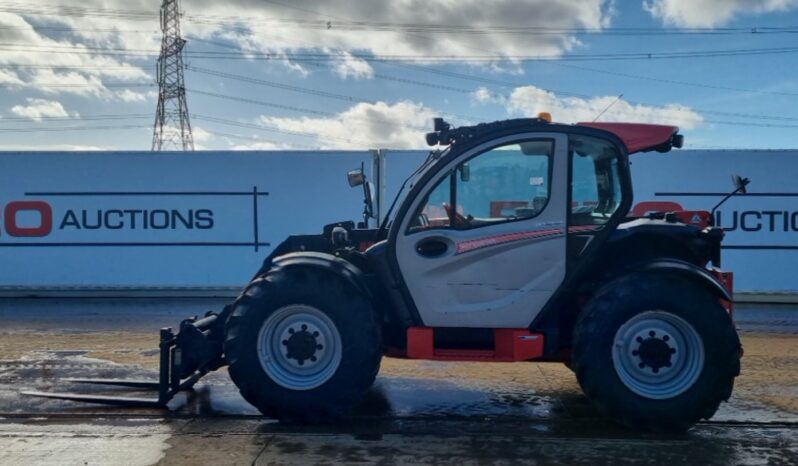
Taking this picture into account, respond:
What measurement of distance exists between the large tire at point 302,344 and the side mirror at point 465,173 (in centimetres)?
117

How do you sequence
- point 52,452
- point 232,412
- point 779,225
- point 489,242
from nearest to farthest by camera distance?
point 52,452 < point 489,242 < point 232,412 < point 779,225

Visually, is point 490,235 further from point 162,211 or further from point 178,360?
point 162,211

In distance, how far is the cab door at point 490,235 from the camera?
5.09 m

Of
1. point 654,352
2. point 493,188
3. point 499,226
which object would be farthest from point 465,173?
point 654,352

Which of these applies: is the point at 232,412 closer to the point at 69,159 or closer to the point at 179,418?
the point at 179,418

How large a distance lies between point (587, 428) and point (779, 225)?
891 centimetres

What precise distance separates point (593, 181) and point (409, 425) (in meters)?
2.36

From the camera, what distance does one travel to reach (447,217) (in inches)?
204

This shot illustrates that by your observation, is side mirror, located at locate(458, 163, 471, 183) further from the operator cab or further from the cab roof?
the cab roof

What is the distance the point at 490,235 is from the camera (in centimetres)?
508

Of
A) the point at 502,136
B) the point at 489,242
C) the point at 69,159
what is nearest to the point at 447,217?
the point at 489,242

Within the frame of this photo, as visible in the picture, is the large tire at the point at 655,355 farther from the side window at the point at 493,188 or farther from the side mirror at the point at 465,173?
the side mirror at the point at 465,173

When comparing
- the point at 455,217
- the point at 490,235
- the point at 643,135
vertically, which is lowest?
the point at 490,235

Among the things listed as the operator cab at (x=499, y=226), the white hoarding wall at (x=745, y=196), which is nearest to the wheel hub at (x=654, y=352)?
the operator cab at (x=499, y=226)
